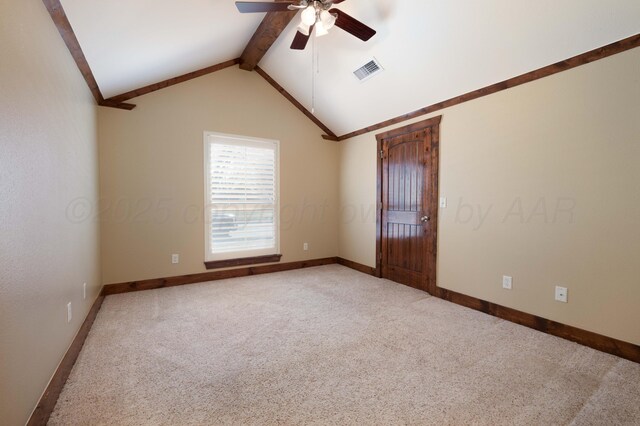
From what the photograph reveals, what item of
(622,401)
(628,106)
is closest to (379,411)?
(622,401)

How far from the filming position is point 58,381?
1.67 meters

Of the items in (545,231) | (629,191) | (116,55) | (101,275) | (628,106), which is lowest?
(101,275)

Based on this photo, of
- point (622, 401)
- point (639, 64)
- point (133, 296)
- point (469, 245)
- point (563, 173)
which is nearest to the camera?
point (622, 401)

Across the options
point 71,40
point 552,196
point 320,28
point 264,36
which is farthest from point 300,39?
point 552,196

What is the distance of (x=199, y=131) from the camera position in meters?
3.97

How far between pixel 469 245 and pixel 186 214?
361 cm

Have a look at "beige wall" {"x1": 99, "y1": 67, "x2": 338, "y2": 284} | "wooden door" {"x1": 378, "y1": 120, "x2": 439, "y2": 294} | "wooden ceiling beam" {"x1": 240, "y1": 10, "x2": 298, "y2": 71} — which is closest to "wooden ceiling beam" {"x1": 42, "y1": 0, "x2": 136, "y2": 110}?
"beige wall" {"x1": 99, "y1": 67, "x2": 338, "y2": 284}

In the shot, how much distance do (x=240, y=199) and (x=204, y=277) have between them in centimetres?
123

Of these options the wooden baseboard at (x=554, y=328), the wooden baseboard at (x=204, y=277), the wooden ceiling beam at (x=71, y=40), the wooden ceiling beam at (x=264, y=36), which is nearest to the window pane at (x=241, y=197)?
the wooden baseboard at (x=204, y=277)

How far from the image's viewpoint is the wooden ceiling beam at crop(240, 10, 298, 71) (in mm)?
2955

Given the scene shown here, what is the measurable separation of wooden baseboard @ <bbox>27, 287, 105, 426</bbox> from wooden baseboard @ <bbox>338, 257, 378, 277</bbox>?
11.4ft

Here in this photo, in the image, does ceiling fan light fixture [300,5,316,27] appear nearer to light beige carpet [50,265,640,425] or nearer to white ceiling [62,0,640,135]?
white ceiling [62,0,640,135]

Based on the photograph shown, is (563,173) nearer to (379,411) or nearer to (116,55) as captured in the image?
(379,411)

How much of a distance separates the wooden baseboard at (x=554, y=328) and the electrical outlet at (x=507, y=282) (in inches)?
8.3
